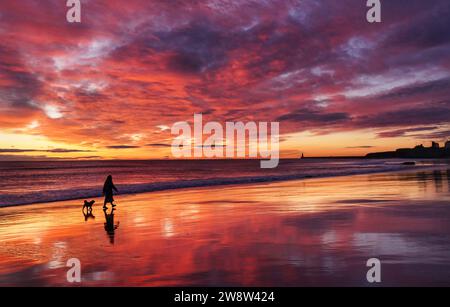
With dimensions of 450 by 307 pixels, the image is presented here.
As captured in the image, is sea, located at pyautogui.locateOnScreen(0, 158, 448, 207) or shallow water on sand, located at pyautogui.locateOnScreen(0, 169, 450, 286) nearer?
shallow water on sand, located at pyautogui.locateOnScreen(0, 169, 450, 286)

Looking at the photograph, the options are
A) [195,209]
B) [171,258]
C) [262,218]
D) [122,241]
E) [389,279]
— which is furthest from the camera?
[195,209]

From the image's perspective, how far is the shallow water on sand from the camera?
295 inches

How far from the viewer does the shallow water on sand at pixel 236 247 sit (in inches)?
295

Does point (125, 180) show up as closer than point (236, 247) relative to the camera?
No

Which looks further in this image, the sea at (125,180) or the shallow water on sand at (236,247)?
the sea at (125,180)

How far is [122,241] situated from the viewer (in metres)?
11.2

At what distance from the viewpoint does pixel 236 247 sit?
10.0 m
